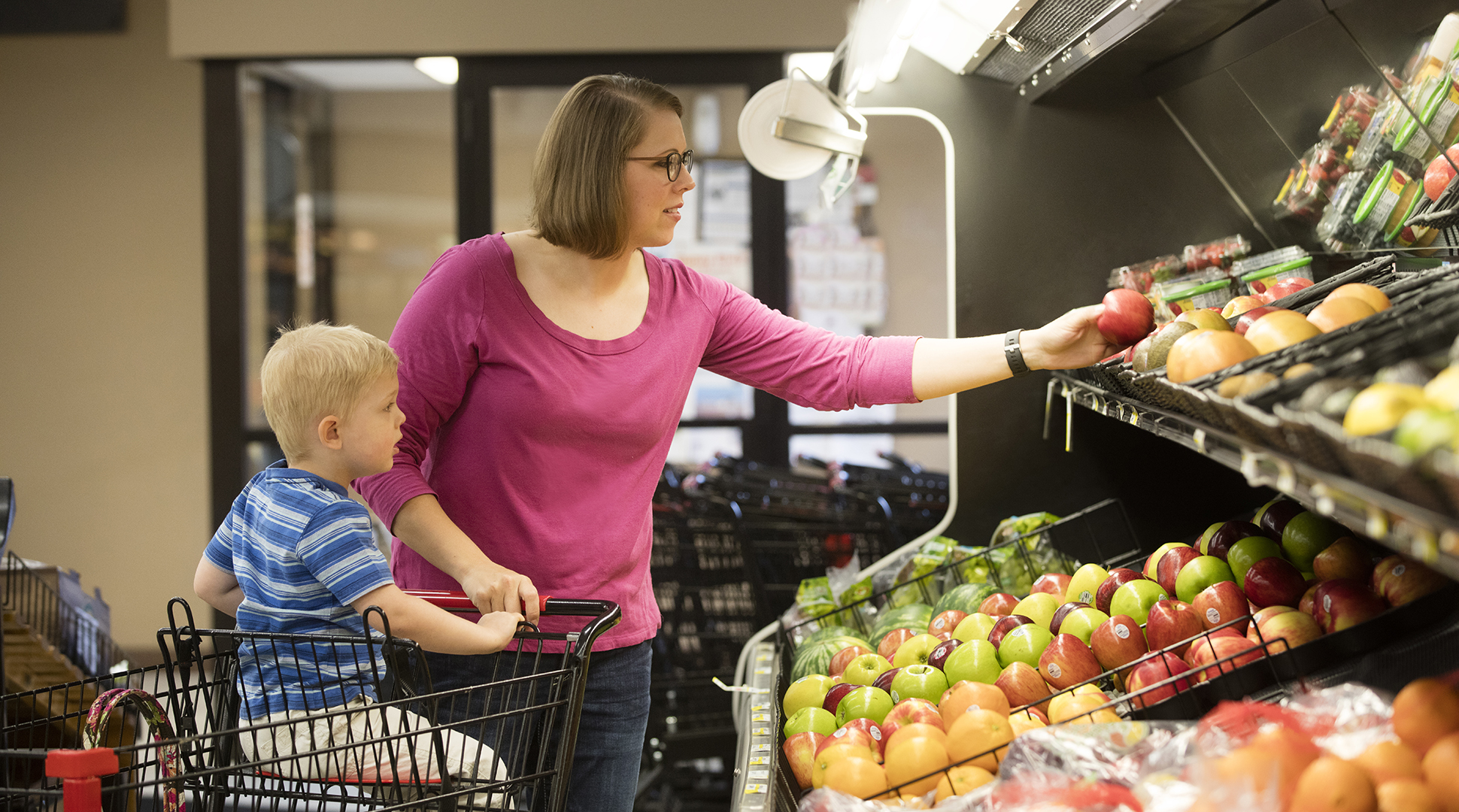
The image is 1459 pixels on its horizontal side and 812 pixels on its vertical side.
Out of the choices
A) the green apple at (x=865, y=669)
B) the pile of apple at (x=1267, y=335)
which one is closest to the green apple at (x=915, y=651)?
the green apple at (x=865, y=669)

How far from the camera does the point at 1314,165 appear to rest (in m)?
1.93

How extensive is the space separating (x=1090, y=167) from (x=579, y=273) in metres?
1.23

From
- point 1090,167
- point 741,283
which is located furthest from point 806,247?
point 1090,167

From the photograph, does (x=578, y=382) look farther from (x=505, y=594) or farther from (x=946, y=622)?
(x=946, y=622)

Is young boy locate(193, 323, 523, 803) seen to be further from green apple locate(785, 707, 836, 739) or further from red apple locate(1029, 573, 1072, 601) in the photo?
red apple locate(1029, 573, 1072, 601)

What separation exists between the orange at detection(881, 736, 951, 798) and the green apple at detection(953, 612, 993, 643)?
48 centimetres

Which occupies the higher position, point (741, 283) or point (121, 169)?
point (121, 169)

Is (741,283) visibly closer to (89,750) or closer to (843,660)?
(843,660)

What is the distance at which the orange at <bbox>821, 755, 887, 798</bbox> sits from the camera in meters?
1.42

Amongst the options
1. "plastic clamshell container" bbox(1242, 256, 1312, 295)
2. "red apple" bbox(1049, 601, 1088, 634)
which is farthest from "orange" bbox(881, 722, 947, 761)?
"plastic clamshell container" bbox(1242, 256, 1312, 295)

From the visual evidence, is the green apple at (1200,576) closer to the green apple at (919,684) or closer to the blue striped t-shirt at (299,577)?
the green apple at (919,684)

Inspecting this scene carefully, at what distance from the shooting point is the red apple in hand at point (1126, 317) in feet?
5.33

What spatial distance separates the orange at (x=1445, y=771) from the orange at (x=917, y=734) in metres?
0.63

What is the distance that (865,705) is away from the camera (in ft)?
5.64
